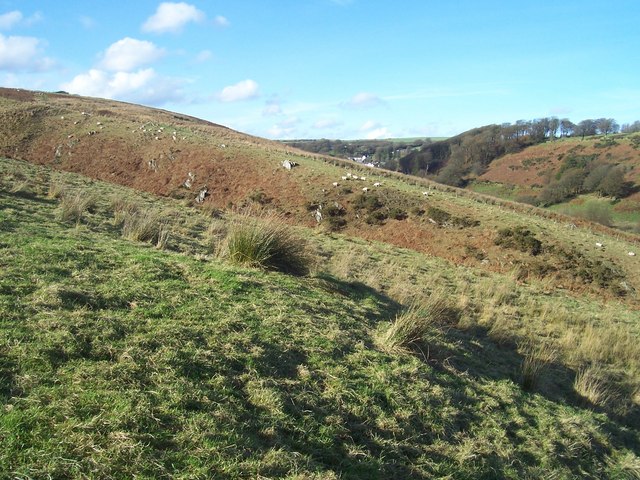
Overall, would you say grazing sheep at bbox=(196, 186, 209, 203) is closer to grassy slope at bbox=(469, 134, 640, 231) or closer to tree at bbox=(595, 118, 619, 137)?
grassy slope at bbox=(469, 134, 640, 231)

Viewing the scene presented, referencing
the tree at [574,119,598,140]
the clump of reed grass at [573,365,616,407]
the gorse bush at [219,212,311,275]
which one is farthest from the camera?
the tree at [574,119,598,140]

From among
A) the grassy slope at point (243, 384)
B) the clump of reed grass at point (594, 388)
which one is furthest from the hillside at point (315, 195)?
the grassy slope at point (243, 384)

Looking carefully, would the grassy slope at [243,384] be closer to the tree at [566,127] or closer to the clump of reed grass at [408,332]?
the clump of reed grass at [408,332]

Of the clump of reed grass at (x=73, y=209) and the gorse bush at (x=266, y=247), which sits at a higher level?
the clump of reed grass at (x=73, y=209)

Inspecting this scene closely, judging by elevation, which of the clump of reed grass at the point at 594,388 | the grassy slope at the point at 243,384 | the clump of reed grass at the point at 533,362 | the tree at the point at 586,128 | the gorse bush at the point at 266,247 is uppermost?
the tree at the point at 586,128

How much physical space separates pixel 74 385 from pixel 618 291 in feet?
56.1

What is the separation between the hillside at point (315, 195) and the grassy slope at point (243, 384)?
31.6ft

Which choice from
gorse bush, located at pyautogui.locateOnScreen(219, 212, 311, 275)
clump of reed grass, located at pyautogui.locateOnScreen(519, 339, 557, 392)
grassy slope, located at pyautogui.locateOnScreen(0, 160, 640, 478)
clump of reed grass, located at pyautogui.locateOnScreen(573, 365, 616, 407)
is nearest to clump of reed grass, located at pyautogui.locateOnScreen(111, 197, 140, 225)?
grassy slope, located at pyautogui.locateOnScreen(0, 160, 640, 478)

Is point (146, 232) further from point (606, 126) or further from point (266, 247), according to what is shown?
point (606, 126)

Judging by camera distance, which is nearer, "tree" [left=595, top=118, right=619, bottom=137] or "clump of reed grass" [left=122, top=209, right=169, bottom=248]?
"clump of reed grass" [left=122, top=209, right=169, bottom=248]

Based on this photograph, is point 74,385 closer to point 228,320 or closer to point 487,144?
point 228,320

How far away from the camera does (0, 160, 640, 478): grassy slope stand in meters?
3.08

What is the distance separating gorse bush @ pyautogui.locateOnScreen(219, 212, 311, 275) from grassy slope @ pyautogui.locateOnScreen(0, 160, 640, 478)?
1.47 feet

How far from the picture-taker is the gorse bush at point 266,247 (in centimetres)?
755
